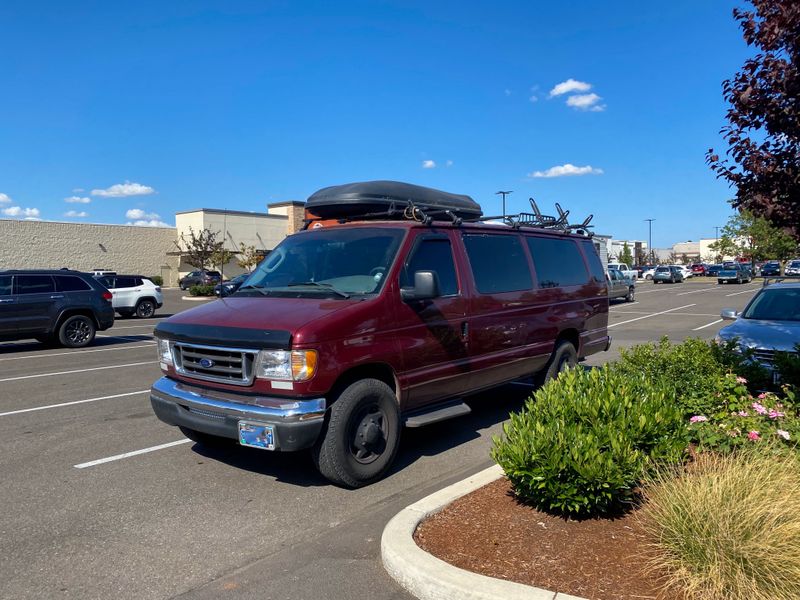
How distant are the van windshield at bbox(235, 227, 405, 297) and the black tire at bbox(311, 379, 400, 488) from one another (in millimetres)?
872

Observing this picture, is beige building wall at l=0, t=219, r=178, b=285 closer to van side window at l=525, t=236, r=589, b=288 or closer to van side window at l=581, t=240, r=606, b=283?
van side window at l=581, t=240, r=606, b=283

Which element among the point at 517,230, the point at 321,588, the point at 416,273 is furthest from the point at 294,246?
the point at 321,588

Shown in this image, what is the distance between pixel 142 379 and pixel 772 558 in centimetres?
944

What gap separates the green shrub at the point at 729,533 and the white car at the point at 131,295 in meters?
24.2

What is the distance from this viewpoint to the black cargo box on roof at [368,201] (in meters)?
7.03

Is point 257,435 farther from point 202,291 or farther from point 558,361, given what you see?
point 202,291

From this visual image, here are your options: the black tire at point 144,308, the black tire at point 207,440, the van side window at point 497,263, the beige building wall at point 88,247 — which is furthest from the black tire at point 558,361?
the beige building wall at point 88,247

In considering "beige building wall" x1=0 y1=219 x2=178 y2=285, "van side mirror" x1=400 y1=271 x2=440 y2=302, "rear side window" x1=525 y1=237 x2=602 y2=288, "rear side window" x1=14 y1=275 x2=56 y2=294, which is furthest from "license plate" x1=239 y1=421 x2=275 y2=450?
"beige building wall" x1=0 y1=219 x2=178 y2=285

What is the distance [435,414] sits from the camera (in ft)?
18.8

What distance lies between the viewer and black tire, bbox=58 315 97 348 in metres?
14.9

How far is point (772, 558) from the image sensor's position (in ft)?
9.83

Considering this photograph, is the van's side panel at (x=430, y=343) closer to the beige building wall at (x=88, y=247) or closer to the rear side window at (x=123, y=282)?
the rear side window at (x=123, y=282)

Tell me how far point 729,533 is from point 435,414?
290 centimetres

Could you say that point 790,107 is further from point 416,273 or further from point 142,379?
point 142,379
